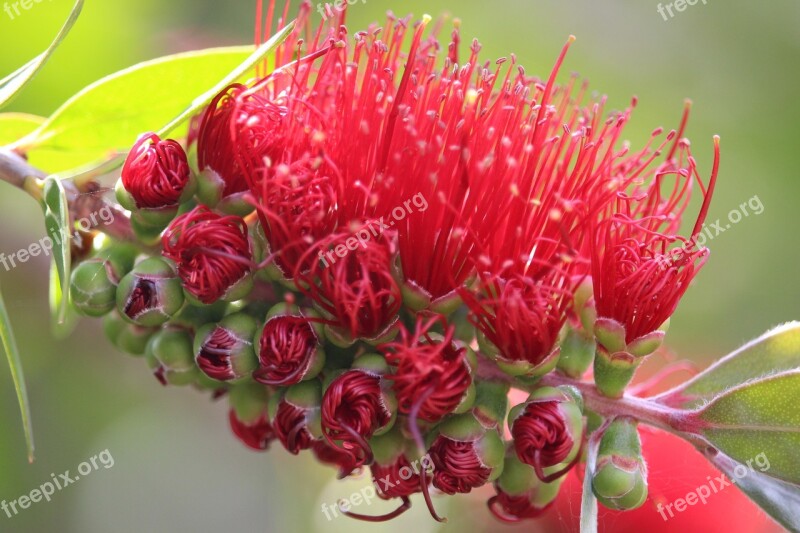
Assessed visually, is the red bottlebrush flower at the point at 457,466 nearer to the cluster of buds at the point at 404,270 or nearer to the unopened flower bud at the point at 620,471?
the cluster of buds at the point at 404,270

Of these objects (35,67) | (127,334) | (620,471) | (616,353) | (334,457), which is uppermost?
(35,67)

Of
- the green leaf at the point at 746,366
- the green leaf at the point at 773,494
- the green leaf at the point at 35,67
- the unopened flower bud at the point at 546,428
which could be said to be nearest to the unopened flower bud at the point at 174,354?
the green leaf at the point at 35,67

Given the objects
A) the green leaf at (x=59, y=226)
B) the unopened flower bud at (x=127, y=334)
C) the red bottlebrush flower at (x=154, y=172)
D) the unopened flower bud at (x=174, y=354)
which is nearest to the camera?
the green leaf at (x=59, y=226)

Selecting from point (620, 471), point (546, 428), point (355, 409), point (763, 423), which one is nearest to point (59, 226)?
point (355, 409)

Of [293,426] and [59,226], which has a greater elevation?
[59,226]

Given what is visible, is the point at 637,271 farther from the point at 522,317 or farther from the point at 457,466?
the point at 457,466

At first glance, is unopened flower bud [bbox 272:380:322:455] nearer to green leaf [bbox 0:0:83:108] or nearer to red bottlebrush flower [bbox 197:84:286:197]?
red bottlebrush flower [bbox 197:84:286:197]

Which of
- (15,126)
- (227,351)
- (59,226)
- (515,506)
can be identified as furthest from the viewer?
(15,126)
